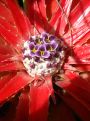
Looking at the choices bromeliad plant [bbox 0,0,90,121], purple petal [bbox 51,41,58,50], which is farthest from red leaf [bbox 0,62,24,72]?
purple petal [bbox 51,41,58,50]

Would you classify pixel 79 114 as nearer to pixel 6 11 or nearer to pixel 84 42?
pixel 84 42

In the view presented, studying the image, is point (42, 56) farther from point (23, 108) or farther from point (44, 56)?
point (23, 108)

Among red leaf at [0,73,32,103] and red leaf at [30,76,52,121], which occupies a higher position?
red leaf at [0,73,32,103]

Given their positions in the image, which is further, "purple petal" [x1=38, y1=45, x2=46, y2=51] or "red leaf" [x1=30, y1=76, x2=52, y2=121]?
"purple petal" [x1=38, y1=45, x2=46, y2=51]

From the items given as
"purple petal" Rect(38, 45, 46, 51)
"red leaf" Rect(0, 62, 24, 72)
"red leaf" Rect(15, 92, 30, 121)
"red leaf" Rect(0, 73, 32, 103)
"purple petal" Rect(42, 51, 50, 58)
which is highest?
"purple petal" Rect(38, 45, 46, 51)

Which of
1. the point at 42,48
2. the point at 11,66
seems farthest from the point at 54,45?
the point at 11,66

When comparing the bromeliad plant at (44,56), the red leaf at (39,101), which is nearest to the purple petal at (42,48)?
the bromeliad plant at (44,56)

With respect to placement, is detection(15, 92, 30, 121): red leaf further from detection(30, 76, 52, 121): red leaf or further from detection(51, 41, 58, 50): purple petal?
detection(51, 41, 58, 50): purple petal

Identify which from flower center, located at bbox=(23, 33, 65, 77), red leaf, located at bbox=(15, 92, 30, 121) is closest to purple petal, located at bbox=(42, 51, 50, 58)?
flower center, located at bbox=(23, 33, 65, 77)

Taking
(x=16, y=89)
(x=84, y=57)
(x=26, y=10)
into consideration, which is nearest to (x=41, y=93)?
(x=16, y=89)

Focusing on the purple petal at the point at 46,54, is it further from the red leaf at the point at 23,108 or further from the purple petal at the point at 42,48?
the red leaf at the point at 23,108
